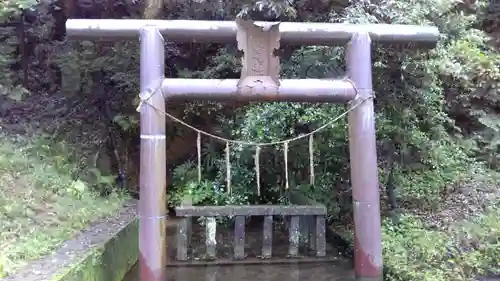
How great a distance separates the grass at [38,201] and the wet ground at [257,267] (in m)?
1.17

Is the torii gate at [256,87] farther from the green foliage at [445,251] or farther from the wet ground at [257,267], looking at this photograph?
the wet ground at [257,267]

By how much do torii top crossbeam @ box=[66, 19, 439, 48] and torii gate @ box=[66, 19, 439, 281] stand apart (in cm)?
1

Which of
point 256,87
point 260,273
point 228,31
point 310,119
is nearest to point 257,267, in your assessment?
point 260,273

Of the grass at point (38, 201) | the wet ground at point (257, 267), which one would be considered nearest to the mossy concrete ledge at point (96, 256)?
the grass at point (38, 201)

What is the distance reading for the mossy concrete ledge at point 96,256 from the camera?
4.42 metres

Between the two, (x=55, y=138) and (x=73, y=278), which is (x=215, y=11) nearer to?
(x=55, y=138)

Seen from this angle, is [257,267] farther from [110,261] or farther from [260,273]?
[110,261]

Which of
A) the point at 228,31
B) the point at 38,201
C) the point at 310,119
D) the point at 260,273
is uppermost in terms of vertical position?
the point at 228,31

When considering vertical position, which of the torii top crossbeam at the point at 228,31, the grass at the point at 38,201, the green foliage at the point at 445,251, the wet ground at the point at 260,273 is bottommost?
the wet ground at the point at 260,273

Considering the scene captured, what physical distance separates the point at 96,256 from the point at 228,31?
290 cm

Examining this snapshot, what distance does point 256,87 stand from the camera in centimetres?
541

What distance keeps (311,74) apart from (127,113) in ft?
14.5

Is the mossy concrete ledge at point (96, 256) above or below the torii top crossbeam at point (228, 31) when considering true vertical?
below

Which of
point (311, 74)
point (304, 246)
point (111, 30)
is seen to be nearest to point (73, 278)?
point (111, 30)
